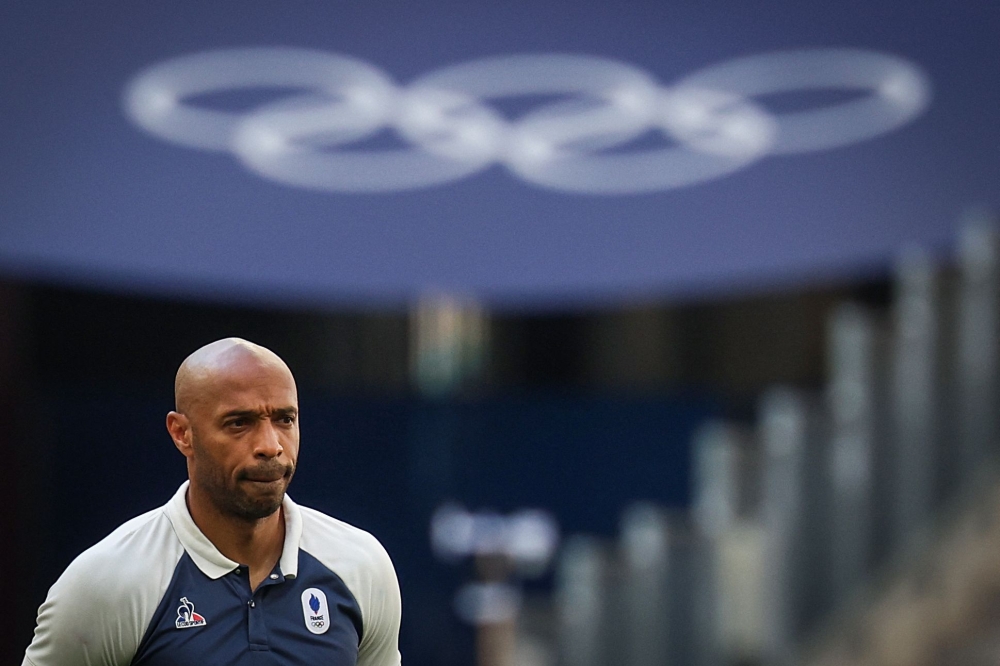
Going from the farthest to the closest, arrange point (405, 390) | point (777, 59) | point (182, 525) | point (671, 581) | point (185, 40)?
point (405, 390)
point (671, 581)
point (777, 59)
point (185, 40)
point (182, 525)

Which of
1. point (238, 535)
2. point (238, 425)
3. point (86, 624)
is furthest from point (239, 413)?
point (86, 624)

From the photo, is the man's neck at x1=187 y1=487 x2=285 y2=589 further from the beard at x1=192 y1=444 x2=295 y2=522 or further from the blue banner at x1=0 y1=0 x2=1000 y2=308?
the blue banner at x1=0 y1=0 x2=1000 y2=308

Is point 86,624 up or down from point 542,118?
down

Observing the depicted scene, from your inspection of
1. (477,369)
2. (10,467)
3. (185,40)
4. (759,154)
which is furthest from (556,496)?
(185,40)

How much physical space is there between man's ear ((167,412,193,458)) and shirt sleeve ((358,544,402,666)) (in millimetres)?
263

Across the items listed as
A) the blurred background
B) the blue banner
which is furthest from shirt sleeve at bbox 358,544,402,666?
the blue banner

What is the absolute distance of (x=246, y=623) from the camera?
1340 mm

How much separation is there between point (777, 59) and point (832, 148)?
1.74 feet

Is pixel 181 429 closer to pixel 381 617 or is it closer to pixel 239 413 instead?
pixel 239 413

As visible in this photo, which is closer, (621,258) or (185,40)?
(185,40)

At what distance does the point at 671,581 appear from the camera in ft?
22.3

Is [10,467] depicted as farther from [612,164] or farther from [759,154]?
[759,154]

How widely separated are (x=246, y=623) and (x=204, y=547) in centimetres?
9

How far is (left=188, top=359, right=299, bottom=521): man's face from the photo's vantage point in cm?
130
